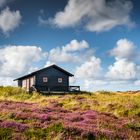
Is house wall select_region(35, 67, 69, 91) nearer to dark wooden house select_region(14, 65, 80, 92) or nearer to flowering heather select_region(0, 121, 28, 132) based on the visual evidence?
dark wooden house select_region(14, 65, 80, 92)

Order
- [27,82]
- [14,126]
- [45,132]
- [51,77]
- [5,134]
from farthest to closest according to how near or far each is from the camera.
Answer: [27,82], [51,77], [14,126], [45,132], [5,134]

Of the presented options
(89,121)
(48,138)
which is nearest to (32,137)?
(48,138)

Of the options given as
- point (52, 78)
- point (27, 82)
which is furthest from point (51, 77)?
point (27, 82)

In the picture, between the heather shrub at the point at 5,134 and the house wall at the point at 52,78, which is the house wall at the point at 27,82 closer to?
the house wall at the point at 52,78

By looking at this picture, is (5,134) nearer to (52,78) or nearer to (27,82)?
(52,78)

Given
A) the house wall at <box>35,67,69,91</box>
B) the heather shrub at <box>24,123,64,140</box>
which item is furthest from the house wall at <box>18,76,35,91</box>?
the heather shrub at <box>24,123,64,140</box>

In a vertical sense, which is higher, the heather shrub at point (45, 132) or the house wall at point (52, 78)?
the house wall at point (52, 78)

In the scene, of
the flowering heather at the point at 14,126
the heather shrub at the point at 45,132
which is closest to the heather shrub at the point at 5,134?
the flowering heather at the point at 14,126

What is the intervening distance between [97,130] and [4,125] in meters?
4.57

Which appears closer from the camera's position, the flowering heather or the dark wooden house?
the flowering heather

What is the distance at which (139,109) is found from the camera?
91.6 ft

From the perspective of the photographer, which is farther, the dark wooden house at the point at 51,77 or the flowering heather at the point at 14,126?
the dark wooden house at the point at 51,77

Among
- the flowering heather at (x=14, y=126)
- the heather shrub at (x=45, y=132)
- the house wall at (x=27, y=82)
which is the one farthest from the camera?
the house wall at (x=27, y=82)

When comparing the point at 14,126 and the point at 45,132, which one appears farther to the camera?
the point at 14,126
